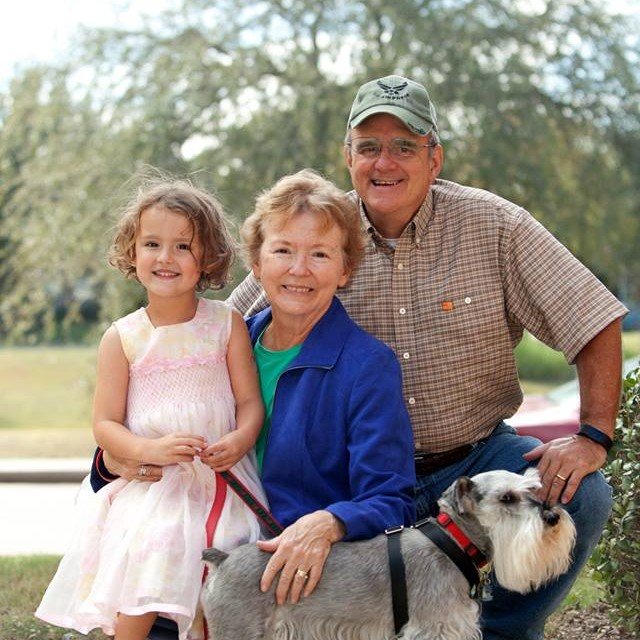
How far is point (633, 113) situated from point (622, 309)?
12271 mm

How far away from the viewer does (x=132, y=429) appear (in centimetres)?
382

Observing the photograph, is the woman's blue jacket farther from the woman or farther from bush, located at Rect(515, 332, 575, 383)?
bush, located at Rect(515, 332, 575, 383)

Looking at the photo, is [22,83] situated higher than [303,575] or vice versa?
[22,83]

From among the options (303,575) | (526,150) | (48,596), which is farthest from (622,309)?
(526,150)

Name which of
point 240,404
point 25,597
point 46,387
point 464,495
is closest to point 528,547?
point 464,495

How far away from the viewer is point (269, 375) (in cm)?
393

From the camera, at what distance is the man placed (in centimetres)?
416

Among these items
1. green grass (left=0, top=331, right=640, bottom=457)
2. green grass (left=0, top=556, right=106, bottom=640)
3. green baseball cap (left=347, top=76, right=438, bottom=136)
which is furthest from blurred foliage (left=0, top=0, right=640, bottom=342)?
green baseball cap (left=347, top=76, right=438, bottom=136)

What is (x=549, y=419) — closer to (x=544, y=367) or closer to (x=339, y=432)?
(x=339, y=432)

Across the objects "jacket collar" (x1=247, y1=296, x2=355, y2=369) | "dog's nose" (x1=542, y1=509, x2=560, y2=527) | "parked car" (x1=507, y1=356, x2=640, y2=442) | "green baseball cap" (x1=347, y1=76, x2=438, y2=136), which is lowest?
"parked car" (x1=507, y1=356, x2=640, y2=442)

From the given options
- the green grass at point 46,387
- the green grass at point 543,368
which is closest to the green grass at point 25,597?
the green grass at point 46,387

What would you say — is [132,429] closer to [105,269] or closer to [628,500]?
[628,500]

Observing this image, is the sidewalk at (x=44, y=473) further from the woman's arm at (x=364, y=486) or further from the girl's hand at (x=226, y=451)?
the woman's arm at (x=364, y=486)

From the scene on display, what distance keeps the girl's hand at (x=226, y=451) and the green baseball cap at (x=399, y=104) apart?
4.88ft
